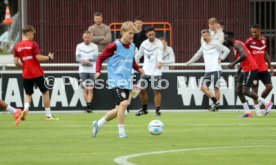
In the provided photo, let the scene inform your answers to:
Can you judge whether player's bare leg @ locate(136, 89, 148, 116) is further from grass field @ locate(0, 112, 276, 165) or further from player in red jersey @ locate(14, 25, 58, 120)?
player in red jersey @ locate(14, 25, 58, 120)

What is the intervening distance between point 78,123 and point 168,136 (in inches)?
172

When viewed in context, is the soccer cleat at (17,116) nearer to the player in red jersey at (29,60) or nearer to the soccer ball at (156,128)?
the player in red jersey at (29,60)

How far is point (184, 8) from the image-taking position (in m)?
32.2

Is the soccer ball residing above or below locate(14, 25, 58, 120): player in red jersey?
below

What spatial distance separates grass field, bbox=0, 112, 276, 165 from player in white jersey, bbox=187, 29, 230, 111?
2.81 metres

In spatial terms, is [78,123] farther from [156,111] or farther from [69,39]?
[69,39]

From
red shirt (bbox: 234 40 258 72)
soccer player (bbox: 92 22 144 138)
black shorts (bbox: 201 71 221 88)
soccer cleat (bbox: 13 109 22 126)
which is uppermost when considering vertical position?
soccer player (bbox: 92 22 144 138)

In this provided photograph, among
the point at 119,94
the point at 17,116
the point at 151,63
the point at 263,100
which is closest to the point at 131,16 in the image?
the point at 151,63

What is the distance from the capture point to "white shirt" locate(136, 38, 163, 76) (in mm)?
25234

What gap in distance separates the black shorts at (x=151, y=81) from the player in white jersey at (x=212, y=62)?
1.27 m

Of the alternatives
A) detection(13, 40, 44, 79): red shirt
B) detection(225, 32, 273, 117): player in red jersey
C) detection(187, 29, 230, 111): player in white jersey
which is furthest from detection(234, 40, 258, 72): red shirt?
detection(13, 40, 44, 79): red shirt

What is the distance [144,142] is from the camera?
648 inches

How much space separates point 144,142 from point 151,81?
932 centimetres

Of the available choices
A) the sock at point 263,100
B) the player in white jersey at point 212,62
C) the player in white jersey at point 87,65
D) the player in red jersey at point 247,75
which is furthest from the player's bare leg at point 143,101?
the sock at point 263,100
